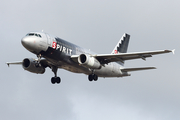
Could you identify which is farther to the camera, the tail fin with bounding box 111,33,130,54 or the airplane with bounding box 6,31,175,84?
the tail fin with bounding box 111,33,130,54

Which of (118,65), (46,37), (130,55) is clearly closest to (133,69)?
(118,65)

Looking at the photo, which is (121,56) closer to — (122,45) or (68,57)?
(68,57)

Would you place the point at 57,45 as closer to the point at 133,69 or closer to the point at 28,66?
the point at 28,66

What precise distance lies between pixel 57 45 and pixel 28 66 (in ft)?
25.0

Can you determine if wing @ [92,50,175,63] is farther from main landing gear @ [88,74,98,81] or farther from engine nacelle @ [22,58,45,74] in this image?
engine nacelle @ [22,58,45,74]

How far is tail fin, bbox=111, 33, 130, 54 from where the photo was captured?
58938 millimetres

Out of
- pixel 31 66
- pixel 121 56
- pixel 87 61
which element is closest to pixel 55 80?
pixel 31 66

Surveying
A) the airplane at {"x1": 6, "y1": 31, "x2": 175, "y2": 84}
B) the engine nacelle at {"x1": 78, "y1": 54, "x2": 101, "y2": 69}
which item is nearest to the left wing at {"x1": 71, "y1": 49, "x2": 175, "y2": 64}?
the airplane at {"x1": 6, "y1": 31, "x2": 175, "y2": 84}

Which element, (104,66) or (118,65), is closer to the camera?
(104,66)

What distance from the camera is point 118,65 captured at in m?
54.3

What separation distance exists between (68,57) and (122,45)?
661 inches

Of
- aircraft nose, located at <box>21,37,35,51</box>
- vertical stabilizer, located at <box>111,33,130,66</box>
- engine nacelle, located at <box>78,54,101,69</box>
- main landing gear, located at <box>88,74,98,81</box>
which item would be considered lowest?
main landing gear, located at <box>88,74,98,81</box>

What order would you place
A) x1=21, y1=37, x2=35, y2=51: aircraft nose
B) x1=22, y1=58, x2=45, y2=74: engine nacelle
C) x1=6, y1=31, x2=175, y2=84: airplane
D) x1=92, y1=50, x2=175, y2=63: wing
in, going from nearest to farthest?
x1=21, y1=37, x2=35, y2=51: aircraft nose, x1=6, y1=31, x2=175, y2=84: airplane, x1=92, y1=50, x2=175, y2=63: wing, x1=22, y1=58, x2=45, y2=74: engine nacelle

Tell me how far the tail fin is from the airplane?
600cm
